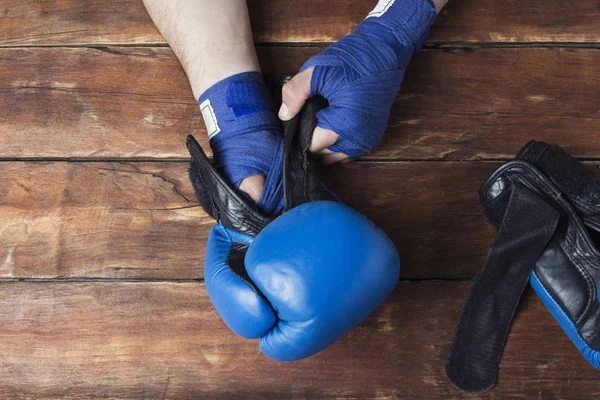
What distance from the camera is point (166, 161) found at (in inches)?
44.2

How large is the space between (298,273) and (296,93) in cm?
34

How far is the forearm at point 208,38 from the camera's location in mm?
1037

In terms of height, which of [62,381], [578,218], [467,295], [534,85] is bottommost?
[62,381]

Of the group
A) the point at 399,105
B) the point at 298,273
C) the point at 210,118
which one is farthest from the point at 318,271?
the point at 399,105

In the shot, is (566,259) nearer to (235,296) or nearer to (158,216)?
(235,296)

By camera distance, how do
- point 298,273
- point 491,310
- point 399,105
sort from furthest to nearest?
point 399,105 < point 491,310 < point 298,273

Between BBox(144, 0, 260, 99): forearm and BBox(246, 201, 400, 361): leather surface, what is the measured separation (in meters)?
0.35

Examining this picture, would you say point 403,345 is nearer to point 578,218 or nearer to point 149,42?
point 578,218

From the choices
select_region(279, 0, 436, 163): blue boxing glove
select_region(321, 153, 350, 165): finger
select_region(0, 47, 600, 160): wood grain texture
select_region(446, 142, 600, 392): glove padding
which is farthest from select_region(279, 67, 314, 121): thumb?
select_region(446, 142, 600, 392): glove padding

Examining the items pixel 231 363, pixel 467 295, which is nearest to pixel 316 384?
pixel 231 363

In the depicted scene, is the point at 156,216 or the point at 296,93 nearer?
the point at 296,93

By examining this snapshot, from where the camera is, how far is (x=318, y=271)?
78 cm

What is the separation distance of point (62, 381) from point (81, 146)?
450mm

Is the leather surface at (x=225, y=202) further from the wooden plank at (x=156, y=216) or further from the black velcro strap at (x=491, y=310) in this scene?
the black velcro strap at (x=491, y=310)
